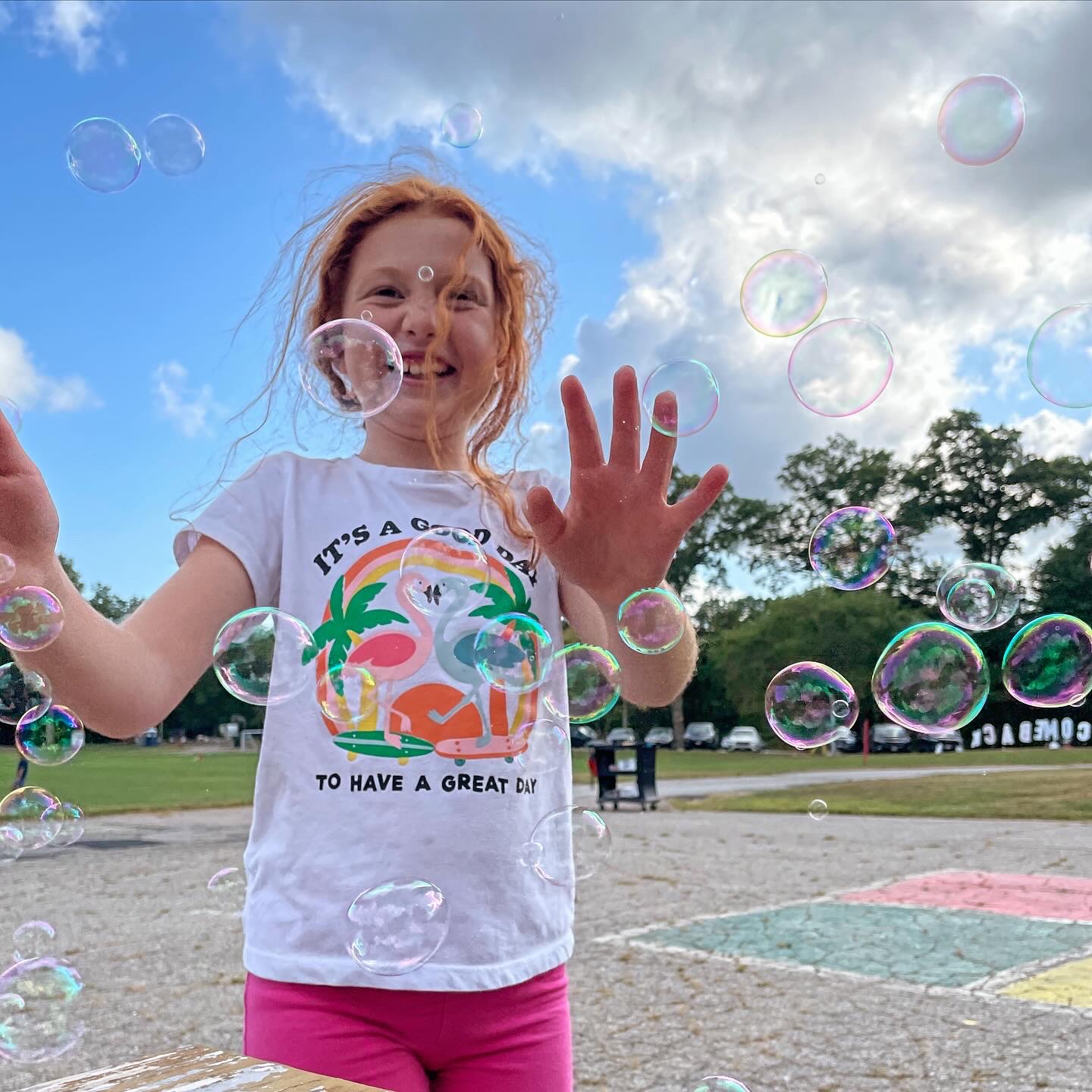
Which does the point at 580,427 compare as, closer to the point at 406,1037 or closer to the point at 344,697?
the point at 344,697

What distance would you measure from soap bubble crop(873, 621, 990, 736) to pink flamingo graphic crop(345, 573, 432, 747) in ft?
4.82

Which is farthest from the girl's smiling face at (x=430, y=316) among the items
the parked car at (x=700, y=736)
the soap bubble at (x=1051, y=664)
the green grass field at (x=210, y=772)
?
the parked car at (x=700, y=736)

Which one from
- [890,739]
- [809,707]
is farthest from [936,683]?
[890,739]

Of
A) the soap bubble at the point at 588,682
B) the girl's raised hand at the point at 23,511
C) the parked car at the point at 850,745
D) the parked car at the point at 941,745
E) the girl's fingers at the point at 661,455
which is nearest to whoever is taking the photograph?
the girl's raised hand at the point at 23,511

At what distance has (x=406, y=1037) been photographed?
5.33 feet

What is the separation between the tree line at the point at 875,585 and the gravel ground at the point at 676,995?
130 centimetres

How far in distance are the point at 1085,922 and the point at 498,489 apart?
5.70m

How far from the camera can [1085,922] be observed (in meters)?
6.22

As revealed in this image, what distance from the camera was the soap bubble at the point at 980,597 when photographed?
3271mm

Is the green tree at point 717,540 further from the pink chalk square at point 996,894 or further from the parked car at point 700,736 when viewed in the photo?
the pink chalk square at point 996,894

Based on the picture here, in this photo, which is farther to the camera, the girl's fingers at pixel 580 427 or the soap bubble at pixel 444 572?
the soap bubble at pixel 444 572

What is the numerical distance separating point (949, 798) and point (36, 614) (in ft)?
50.4

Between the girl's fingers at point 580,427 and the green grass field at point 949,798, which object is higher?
the girl's fingers at point 580,427

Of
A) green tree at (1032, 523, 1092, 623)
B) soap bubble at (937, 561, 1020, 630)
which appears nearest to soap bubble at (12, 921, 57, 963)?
soap bubble at (937, 561, 1020, 630)
